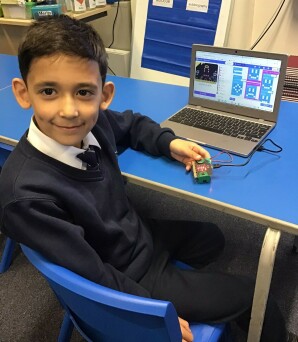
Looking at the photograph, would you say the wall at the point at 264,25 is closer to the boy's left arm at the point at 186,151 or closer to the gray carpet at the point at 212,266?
the gray carpet at the point at 212,266

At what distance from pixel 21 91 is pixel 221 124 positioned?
63 cm

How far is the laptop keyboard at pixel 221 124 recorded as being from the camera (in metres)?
1.10

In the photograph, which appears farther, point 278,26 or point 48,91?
point 278,26

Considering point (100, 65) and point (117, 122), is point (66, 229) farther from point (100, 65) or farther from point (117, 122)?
point (117, 122)

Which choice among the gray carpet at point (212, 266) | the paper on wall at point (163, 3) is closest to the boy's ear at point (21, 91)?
the gray carpet at point (212, 266)

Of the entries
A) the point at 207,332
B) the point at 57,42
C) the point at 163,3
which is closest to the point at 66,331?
the point at 207,332

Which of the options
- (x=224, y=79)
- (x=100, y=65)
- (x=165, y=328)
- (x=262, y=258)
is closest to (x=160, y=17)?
(x=224, y=79)

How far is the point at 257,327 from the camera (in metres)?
0.89

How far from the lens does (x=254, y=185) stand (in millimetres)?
905

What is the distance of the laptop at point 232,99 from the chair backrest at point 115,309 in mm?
586

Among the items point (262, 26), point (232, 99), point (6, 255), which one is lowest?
point (6, 255)

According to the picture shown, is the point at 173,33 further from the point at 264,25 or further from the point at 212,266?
the point at 212,266

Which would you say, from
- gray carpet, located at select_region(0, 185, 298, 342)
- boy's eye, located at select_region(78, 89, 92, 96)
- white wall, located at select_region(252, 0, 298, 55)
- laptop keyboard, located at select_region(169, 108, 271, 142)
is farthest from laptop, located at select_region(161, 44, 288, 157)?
white wall, located at select_region(252, 0, 298, 55)

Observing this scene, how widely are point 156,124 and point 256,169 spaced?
14.0 inches
